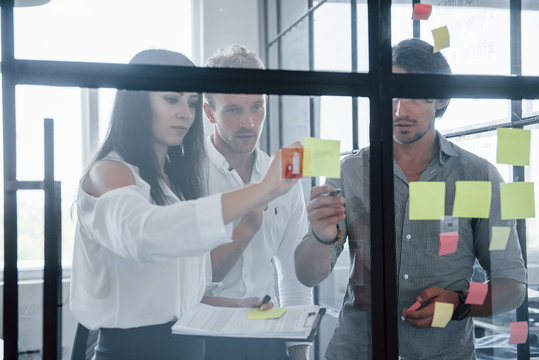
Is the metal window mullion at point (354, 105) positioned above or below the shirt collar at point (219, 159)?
above

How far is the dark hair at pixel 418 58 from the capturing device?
1.27m

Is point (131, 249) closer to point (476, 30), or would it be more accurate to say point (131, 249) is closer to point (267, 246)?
point (267, 246)

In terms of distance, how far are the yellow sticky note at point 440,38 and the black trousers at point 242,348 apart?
0.82 metres

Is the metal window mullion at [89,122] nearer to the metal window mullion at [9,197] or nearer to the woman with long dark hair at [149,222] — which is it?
the woman with long dark hair at [149,222]

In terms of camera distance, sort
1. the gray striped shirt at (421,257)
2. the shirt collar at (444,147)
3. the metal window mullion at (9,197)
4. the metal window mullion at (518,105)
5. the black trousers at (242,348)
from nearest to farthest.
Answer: the metal window mullion at (9,197) → the black trousers at (242,348) → the gray striped shirt at (421,257) → the shirt collar at (444,147) → the metal window mullion at (518,105)

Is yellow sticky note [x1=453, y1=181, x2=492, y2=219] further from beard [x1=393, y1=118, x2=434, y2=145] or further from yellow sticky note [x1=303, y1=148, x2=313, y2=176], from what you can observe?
yellow sticky note [x1=303, y1=148, x2=313, y2=176]

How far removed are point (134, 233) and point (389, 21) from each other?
29.4 inches

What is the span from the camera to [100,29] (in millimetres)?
1150

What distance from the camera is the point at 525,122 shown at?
157 cm

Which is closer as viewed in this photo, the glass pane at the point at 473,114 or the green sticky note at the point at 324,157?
the green sticky note at the point at 324,157

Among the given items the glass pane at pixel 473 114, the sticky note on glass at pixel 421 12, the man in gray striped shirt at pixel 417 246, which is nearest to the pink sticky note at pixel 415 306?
the man in gray striped shirt at pixel 417 246

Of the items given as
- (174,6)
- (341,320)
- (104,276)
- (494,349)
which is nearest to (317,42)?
(174,6)

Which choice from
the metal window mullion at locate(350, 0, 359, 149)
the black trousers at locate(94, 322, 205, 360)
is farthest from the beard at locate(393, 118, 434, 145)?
the black trousers at locate(94, 322, 205, 360)

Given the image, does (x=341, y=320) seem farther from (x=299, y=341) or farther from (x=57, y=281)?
(x=57, y=281)
